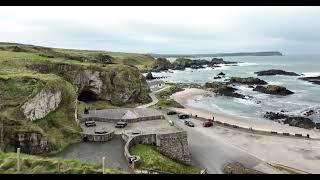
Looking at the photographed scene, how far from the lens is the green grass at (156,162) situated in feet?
95.7

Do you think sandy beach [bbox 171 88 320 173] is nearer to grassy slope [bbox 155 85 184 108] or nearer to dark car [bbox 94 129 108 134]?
grassy slope [bbox 155 85 184 108]

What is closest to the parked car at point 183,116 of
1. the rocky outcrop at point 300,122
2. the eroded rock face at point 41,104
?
the rocky outcrop at point 300,122

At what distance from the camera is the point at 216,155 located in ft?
125

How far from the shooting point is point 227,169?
33906mm

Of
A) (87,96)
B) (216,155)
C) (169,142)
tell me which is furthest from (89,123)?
(87,96)

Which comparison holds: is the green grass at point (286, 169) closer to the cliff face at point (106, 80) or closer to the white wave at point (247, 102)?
the cliff face at point (106, 80)

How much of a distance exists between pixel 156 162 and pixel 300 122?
108 ft

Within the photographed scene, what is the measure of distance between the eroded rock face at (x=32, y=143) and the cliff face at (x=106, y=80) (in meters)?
24.8

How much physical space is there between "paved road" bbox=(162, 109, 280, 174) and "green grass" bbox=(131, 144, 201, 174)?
6.53 feet

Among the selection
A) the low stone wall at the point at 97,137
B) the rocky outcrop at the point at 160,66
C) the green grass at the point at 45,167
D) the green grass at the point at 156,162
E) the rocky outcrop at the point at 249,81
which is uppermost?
the green grass at the point at 45,167

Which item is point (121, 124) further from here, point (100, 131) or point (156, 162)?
point (156, 162)

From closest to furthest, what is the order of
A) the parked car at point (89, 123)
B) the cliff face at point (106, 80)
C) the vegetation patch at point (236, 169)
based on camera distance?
the vegetation patch at point (236, 169), the parked car at point (89, 123), the cliff face at point (106, 80)

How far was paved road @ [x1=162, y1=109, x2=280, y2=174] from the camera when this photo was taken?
3494cm

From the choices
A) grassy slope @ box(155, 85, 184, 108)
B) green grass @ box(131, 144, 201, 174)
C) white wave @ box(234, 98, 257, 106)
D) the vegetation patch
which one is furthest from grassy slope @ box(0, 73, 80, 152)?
white wave @ box(234, 98, 257, 106)
